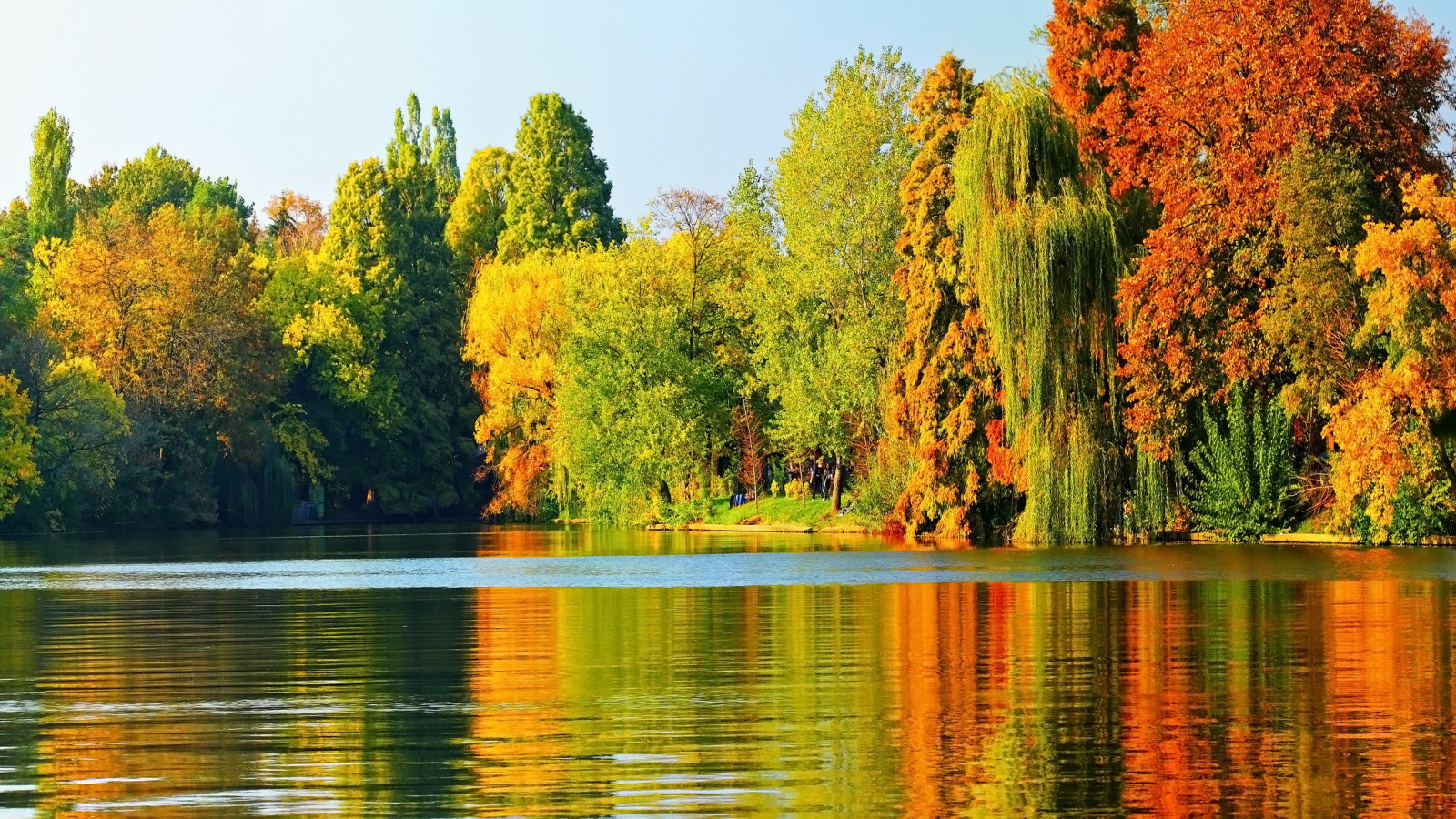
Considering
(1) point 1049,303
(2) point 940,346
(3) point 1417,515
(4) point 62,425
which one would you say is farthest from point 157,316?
(3) point 1417,515

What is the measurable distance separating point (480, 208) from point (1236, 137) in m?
65.2

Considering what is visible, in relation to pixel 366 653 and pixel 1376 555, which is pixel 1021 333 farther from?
pixel 366 653

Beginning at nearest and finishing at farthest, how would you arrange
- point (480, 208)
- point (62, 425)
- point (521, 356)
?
point (62, 425) → point (521, 356) → point (480, 208)

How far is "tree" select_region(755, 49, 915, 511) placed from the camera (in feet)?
206

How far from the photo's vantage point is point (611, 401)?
7156cm

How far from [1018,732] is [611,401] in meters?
58.0

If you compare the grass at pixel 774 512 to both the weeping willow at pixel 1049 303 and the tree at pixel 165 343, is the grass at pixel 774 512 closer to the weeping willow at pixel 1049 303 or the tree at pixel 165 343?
the weeping willow at pixel 1049 303

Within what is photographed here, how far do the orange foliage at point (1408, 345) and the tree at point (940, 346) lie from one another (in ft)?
35.0

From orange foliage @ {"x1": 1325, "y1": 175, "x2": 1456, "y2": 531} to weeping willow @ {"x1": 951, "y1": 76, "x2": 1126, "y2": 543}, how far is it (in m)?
5.75

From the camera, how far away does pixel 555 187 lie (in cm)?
10288

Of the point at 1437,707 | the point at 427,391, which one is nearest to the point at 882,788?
the point at 1437,707

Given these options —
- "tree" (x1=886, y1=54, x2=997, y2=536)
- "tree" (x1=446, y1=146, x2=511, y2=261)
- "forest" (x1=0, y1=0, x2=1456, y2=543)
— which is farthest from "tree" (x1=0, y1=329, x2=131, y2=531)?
"tree" (x1=886, y1=54, x2=997, y2=536)

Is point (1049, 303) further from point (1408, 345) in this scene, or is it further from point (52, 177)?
point (52, 177)

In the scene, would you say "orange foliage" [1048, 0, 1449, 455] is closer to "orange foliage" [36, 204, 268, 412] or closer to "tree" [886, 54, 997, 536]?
"tree" [886, 54, 997, 536]
